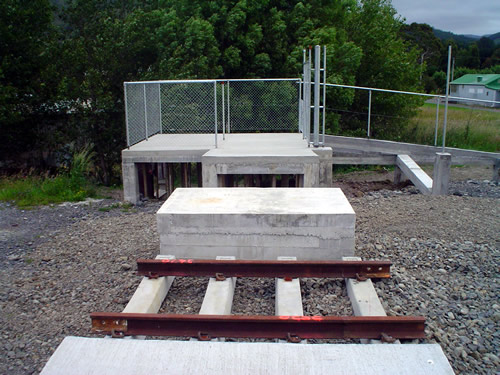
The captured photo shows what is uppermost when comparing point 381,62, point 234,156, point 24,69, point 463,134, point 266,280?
point 381,62

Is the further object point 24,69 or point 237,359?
point 24,69

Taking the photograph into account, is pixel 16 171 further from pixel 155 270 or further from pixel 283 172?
pixel 155 270

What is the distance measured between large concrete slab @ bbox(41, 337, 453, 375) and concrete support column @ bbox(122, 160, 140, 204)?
7.84 metres

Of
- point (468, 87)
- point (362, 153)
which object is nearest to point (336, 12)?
point (362, 153)

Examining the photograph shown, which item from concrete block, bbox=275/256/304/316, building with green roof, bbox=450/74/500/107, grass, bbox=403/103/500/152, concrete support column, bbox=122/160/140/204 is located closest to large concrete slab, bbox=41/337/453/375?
concrete block, bbox=275/256/304/316

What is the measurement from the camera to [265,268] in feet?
20.0

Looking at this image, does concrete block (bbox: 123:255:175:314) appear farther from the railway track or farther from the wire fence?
the wire fence

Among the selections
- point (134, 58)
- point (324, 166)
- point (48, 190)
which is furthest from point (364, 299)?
point (134, 58)

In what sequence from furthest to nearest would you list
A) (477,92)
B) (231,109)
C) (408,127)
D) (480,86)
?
(477,92) < (480,86) < (408,127) < (231,109)

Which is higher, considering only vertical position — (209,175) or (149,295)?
→ (209,175)

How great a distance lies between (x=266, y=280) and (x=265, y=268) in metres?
0.29

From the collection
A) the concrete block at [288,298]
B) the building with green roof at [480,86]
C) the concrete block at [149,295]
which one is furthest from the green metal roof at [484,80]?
the concrete block at [149,295]

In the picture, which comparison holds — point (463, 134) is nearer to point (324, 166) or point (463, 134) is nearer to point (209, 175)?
point (324, 166)

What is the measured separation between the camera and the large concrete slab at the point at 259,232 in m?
6.60
